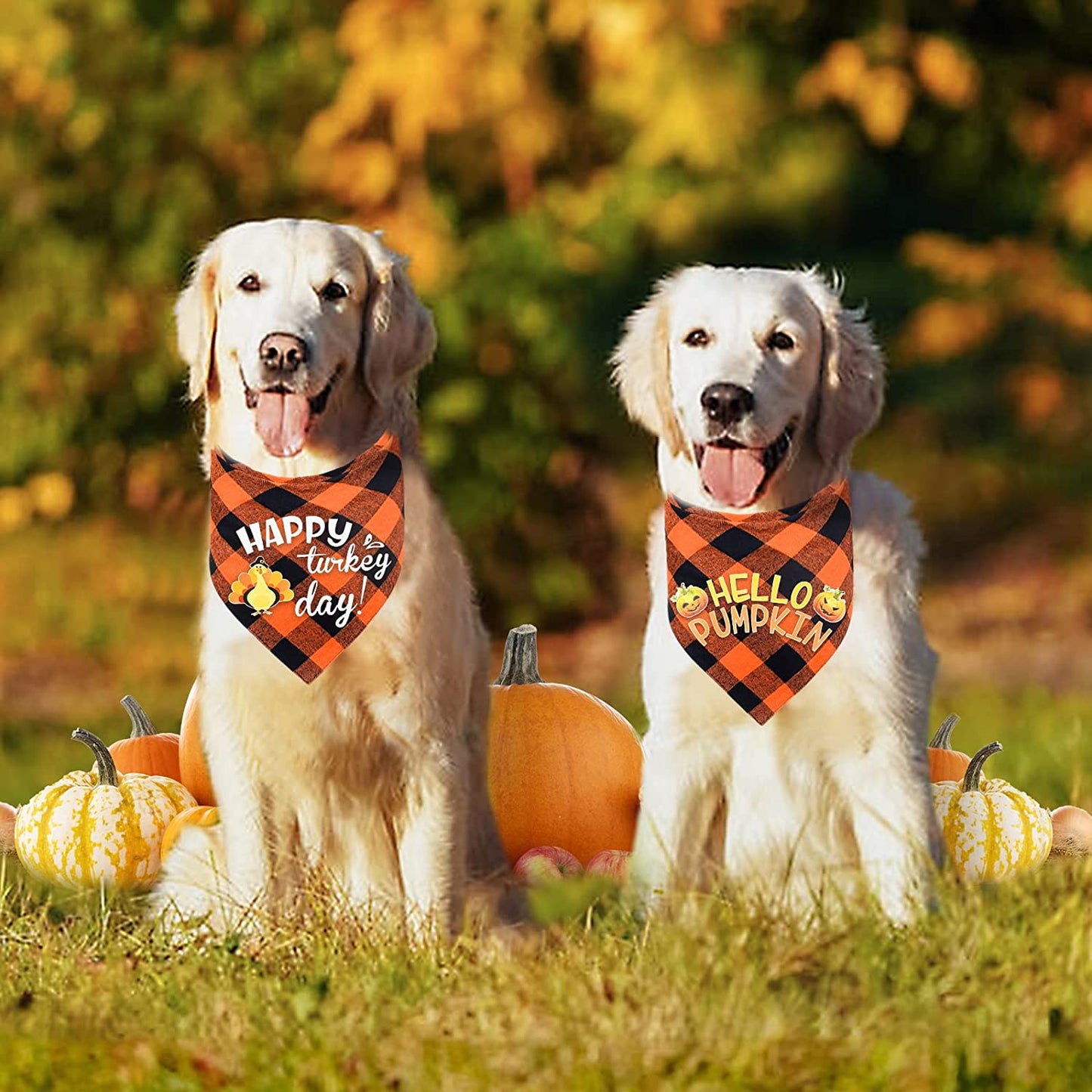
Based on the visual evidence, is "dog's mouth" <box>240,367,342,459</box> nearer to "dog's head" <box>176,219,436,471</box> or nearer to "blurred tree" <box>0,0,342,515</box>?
"dog's head" <box>176,219,436,471</box>

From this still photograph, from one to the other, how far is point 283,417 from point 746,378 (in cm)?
75

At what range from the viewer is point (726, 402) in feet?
9.83

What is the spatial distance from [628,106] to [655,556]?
13.1 ft

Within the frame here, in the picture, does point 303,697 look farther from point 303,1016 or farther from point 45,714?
point 45,714

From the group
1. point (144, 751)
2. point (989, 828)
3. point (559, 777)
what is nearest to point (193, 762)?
point (144, 751)

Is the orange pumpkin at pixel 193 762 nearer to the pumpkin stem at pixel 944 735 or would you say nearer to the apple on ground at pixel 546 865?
the apple on ground at pixel 546 865

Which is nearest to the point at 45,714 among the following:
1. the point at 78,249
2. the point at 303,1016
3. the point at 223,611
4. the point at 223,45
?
the point at 78,249

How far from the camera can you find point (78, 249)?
726cm

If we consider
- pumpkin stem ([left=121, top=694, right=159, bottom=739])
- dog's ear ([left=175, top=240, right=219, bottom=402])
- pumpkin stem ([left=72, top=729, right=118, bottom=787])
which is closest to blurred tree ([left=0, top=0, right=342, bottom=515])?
pumpkin stem ([left=121, top=694, right=159, bottom=739])

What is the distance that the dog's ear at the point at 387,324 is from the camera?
315 centimetres

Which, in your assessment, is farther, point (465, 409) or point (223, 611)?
point (465, 409)

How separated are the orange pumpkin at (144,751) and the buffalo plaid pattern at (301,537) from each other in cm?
122

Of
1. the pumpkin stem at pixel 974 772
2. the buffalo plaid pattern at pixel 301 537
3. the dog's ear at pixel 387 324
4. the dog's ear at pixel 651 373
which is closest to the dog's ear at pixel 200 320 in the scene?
the buffalo plaid pattern at pixel 301 537

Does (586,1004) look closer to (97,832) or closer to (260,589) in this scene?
(260,589)
